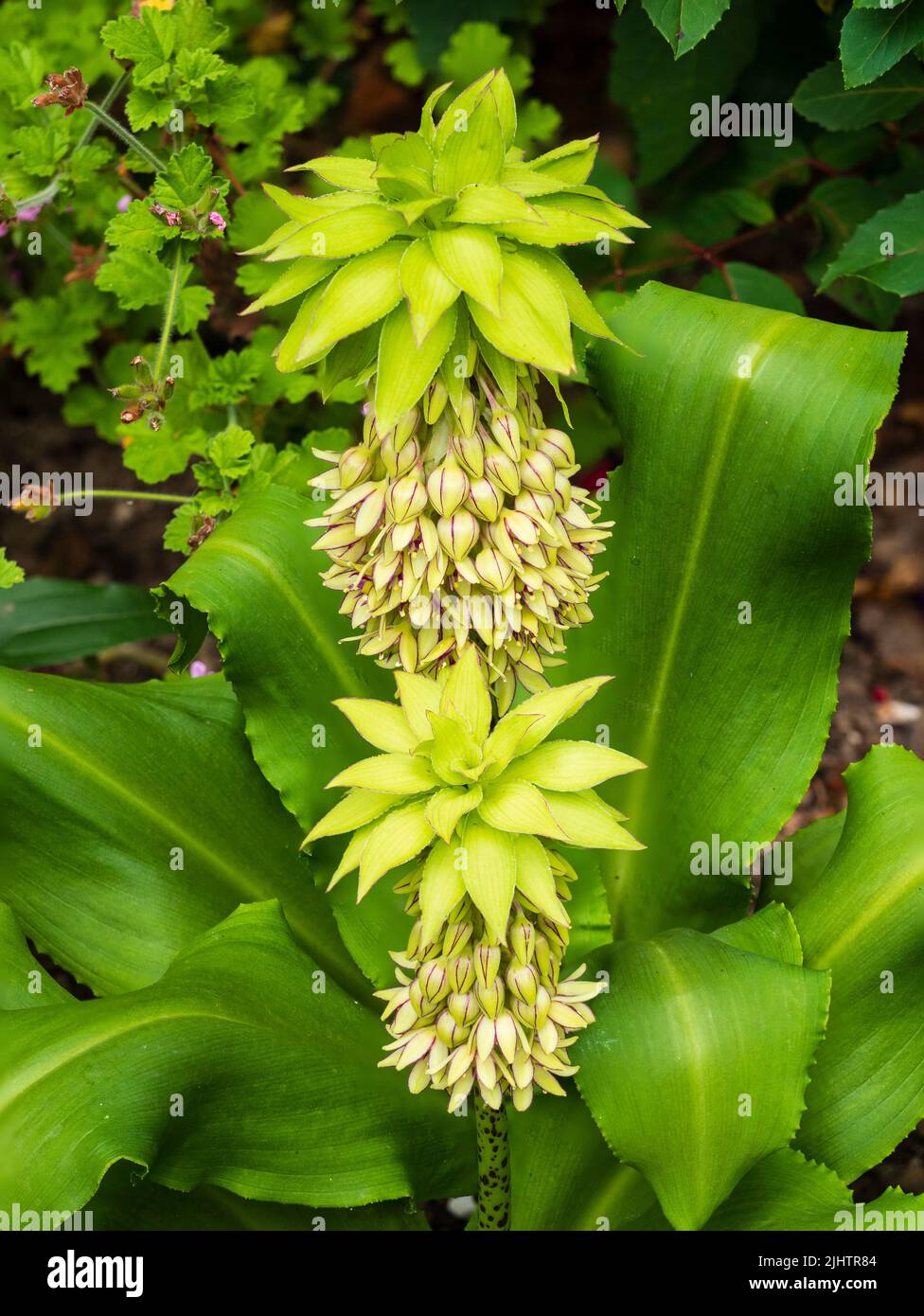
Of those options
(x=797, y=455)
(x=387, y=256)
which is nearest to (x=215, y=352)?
(x=797, y=455)

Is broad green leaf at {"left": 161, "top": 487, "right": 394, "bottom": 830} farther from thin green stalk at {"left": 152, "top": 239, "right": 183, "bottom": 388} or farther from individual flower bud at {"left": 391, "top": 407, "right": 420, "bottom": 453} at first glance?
individual flower bud at {"left": 391, "top": 407, "right": 420, "bottom": 453}

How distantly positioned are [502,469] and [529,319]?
0.16 m

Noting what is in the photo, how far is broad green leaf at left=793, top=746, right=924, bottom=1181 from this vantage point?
179 centimetres

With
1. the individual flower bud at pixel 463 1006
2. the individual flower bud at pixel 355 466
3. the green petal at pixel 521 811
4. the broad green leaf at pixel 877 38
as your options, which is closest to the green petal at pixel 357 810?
the green petal at pixel 521 811

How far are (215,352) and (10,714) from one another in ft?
4.54

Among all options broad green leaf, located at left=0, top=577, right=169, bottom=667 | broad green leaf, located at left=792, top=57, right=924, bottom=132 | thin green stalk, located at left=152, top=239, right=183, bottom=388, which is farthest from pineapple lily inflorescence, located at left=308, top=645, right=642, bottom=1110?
broad green leaf, located at left=792, top=57, right=924, bottom=132

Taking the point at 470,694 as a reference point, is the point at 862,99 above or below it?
above

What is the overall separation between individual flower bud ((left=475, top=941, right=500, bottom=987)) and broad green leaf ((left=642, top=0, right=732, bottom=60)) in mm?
1310

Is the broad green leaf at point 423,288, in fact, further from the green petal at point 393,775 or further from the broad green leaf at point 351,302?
the green petal at point 393,775

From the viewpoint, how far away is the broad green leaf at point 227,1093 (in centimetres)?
145

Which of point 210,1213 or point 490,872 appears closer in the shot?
point 490,872

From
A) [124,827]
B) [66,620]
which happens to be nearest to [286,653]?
[124,827]

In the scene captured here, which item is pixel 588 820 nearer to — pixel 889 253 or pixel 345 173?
pixel 345 173

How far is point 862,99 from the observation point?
2.39 m
